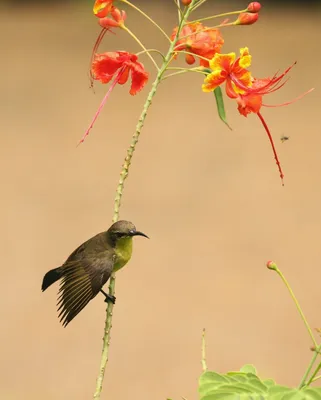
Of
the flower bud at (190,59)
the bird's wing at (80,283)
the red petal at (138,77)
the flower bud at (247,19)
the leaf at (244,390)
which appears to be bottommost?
the leaf at (244,390)

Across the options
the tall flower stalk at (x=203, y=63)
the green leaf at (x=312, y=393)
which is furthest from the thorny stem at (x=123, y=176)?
the green leaf at (x=312, y=393)

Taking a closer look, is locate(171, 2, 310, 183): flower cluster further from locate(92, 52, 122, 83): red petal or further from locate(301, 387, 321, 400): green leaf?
locate(301, 387, 321, 400): green leaf

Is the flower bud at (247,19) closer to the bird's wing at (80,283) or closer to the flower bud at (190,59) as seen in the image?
the flower bud at (190,59)

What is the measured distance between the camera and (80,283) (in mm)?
657

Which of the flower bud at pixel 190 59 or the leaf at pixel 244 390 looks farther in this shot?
the flower bud at pixel 190 59

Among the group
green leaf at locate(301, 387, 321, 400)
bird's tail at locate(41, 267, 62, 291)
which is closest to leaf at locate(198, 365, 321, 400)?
green leaf at locate(301, 387, 321, 400)

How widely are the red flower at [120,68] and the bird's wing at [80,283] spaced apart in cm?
12

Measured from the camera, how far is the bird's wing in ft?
2.10

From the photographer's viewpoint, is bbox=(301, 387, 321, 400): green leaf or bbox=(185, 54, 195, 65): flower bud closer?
bbox=(301, 387, 321, 400): green leaf

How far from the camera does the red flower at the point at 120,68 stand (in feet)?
2.32

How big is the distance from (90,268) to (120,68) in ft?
0.46

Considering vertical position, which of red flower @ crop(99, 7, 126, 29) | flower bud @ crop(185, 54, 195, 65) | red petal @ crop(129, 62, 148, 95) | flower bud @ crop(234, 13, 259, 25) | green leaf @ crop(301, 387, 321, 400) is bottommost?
green leaf @ crop(301, 387, 321, 400)

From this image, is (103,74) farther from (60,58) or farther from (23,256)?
(60,58)

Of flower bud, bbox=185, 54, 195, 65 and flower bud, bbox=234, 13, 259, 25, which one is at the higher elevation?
flower bud, bbox=234, 13, 259, 25
